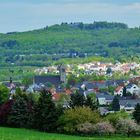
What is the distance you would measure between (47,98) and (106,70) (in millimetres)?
135088

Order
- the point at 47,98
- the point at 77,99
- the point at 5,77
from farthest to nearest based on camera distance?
the point at 5,77 < the point at 77,99 < the point at 47,98

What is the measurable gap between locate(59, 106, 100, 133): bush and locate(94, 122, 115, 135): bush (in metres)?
1.31

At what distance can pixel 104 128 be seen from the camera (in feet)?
153

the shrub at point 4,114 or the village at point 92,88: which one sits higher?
the shrub at point 4,114

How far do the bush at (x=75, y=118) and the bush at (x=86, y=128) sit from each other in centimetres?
51

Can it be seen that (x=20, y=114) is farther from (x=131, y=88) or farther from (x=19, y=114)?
(x=131, y=88)

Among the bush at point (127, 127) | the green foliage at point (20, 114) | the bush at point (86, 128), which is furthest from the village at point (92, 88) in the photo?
the bush at point (86, 128)

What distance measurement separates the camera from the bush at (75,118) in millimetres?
48125

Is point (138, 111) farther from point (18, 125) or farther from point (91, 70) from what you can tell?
point (91, 70)

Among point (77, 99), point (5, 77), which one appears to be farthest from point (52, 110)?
point (5, 77)

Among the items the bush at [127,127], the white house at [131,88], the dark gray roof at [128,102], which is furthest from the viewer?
the white house at [131,88]

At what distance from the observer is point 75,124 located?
48.5 m

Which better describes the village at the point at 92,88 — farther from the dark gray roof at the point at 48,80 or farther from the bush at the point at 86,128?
the bush at the point at 86,128

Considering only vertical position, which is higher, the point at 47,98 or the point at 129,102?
the point at 47,98
